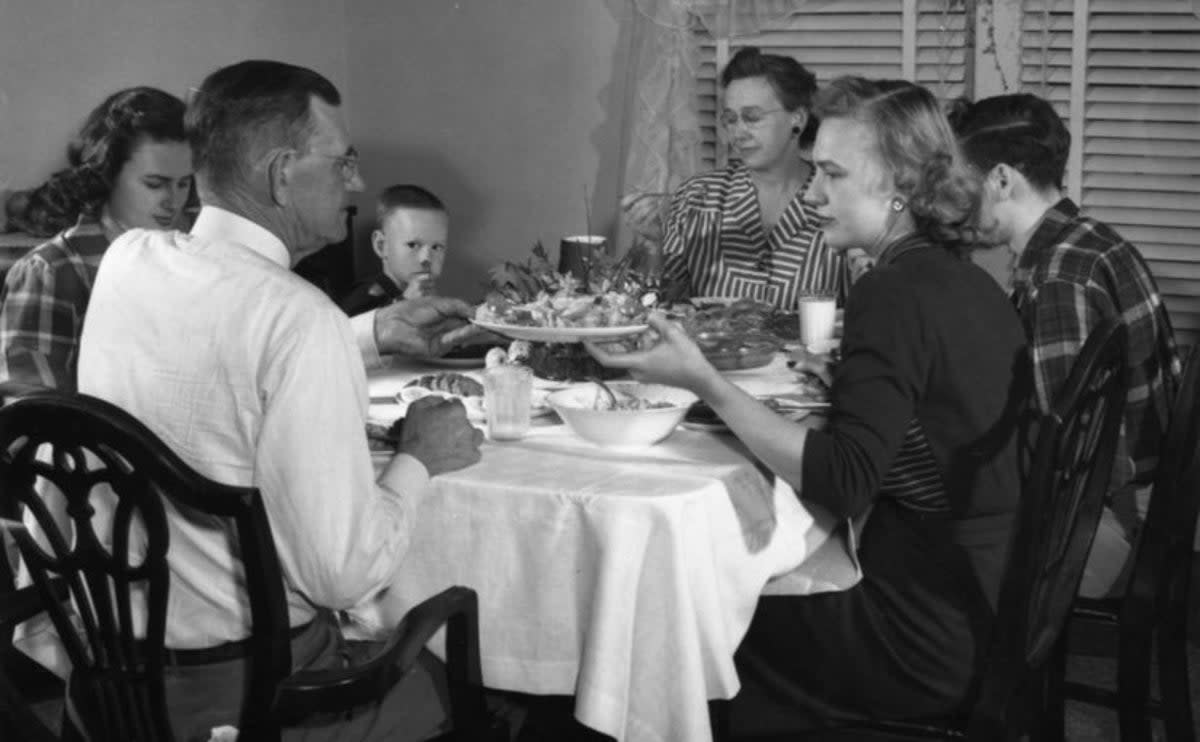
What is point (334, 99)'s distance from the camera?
6.16 feet

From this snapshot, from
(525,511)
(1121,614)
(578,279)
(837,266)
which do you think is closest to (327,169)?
(525,511)

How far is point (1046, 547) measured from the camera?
1.95 meters

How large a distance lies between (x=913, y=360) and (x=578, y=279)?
2.55 ft

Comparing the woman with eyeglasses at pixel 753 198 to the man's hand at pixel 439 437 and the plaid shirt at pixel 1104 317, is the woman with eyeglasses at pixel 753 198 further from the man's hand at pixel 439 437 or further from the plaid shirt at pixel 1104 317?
the man's hand at pixel 439 437

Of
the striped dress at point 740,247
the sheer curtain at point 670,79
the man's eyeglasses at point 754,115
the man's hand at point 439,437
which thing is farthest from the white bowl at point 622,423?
the sheer curtain at point 670,79

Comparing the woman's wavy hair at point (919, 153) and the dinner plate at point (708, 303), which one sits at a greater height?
the woman's wavy hair at point (919, 153)

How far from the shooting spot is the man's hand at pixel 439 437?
1980 millimetres

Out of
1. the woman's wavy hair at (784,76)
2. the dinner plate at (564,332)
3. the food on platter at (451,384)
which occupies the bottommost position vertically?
the food on platter at (451,384)

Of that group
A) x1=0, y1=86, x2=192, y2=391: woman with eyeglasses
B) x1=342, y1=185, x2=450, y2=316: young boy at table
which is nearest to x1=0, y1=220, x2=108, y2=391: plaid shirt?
x1=0, y1=86, x2=192, y2=391: woman with eyeglasses

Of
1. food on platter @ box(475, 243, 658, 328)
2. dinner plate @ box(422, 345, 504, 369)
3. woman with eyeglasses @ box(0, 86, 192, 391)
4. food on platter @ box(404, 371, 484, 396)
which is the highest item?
woman with eyeglasses @ box(0, 86, 192, 391)

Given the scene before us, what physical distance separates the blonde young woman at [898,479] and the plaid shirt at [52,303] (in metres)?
0.92

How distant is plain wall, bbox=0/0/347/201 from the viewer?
3.53 meters

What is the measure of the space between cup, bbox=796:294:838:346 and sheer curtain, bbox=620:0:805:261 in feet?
4.25

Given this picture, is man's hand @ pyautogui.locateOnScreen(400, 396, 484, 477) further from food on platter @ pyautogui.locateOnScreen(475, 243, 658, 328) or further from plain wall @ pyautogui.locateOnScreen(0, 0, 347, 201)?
plain wall @ pyautogui.locateOnScreen(0, 0, 347, 201)
